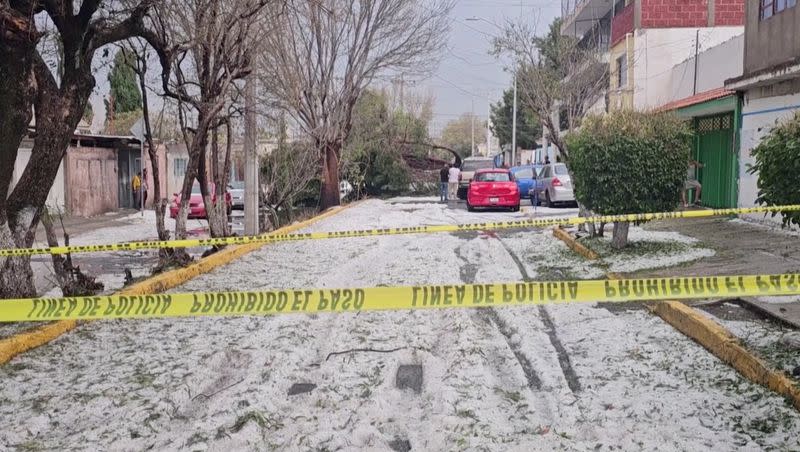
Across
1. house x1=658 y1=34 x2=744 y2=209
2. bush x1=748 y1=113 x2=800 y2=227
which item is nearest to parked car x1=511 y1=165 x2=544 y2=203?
house x1=658 y1=34 x2=744 y2=209

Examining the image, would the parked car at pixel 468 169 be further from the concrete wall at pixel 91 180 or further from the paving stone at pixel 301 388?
the paving stone at pixel 301 388

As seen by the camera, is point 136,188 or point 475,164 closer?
point 136,188

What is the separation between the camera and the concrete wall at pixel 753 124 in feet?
47.6

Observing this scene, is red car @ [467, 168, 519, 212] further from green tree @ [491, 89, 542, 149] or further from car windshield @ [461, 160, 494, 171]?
green tree @ [491, 89, 542, 149]

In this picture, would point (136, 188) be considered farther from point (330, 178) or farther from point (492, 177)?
point (492, 177)

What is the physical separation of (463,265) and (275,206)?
9212 millimetres

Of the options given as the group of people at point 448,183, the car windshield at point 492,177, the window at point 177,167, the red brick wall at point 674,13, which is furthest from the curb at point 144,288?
the window at point 177,167

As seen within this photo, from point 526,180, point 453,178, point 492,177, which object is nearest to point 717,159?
point 492,177

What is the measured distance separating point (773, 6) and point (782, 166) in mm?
10543

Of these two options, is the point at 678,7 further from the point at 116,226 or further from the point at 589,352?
the point at 589,352

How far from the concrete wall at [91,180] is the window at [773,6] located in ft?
66.8

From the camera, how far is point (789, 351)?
583 cm

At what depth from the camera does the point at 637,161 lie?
11398 mm

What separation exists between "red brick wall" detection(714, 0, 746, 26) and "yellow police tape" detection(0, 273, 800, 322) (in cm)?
3021
